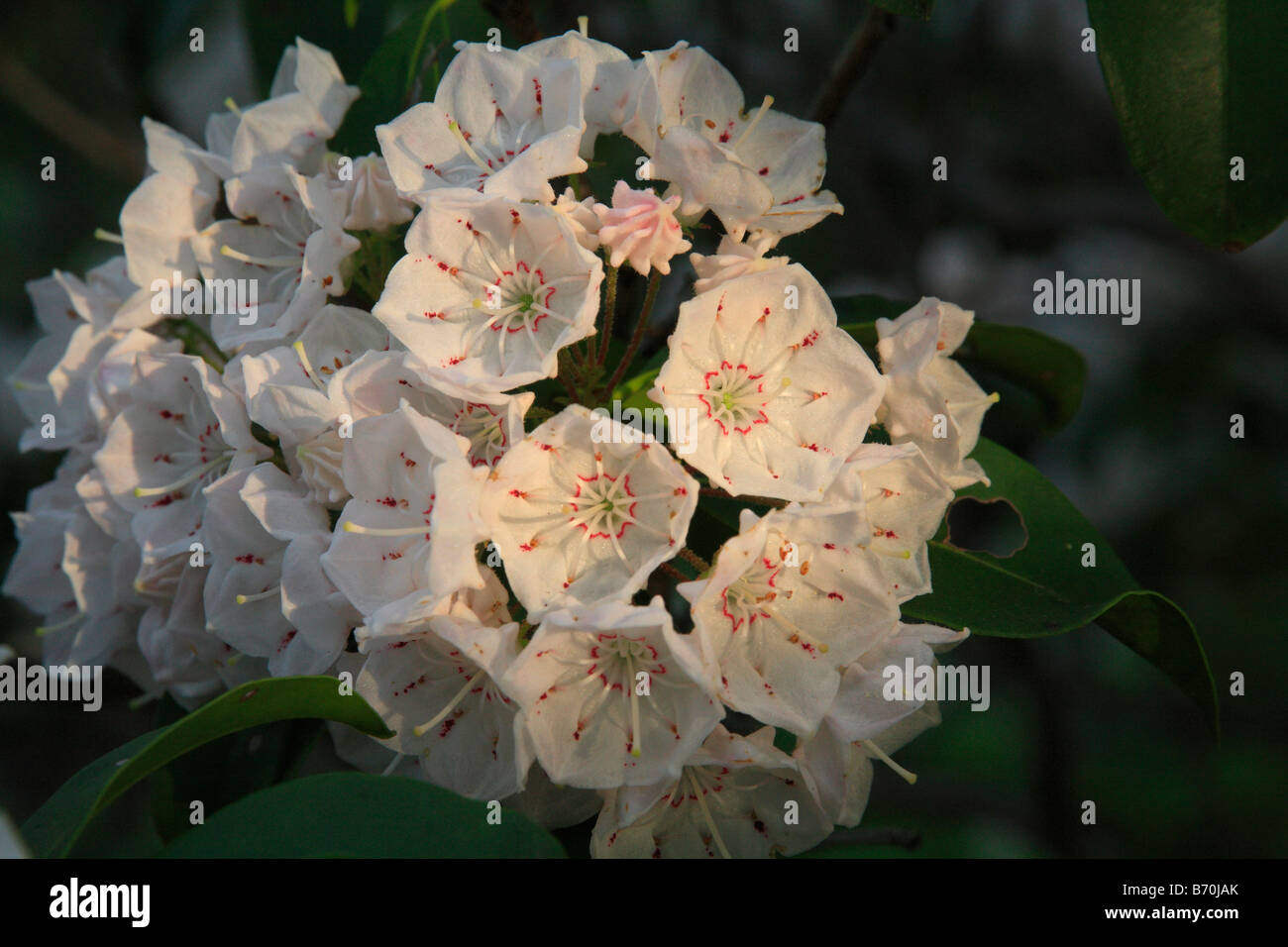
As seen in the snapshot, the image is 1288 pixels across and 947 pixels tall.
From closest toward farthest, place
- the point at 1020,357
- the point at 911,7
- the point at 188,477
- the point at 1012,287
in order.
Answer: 1. the point at 911,7
2. the point at 188,477
3. the point at 1020,357
4. the point at 1012,287

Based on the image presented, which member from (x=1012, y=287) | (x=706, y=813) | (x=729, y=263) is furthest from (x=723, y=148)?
(x=1012, y=287)

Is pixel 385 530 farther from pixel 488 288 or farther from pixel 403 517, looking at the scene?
pixel 488 288

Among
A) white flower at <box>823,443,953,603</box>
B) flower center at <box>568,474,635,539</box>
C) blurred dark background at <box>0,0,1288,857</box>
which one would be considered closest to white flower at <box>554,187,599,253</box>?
flower center at <box>568,474,635,539</box>

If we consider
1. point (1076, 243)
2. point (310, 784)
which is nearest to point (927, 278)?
point (1076, 243)

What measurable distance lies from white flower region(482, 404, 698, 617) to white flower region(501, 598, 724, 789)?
0.15 feet

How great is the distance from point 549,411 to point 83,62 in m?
3.00

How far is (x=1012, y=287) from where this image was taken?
2.89 meters

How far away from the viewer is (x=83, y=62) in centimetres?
348

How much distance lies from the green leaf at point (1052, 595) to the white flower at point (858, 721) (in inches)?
2.3

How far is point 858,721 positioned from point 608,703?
0.26m

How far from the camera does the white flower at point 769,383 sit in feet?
3.70

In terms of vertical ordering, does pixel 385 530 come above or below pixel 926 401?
below

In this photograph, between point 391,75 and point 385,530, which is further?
point 391,75

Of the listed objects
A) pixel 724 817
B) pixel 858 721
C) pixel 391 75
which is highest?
pixel 391 75
